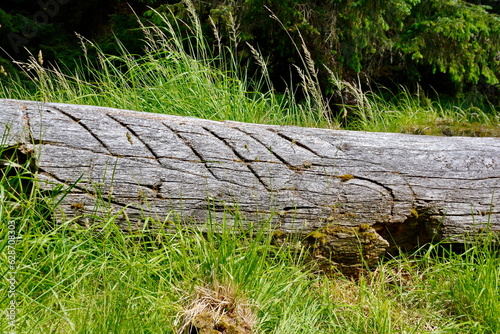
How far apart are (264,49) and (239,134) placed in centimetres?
335

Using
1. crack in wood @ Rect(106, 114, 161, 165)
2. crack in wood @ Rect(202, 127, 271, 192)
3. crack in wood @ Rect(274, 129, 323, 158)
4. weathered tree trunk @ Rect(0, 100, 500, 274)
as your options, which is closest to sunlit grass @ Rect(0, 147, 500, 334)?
weathered tree trunk @ Rect(0, 100, 500, 274)

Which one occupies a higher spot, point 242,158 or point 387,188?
point 242,158

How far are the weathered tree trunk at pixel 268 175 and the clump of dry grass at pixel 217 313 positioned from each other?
49 centimetres

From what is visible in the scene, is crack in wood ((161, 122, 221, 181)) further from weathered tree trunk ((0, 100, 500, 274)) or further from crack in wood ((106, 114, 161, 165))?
crack in wood ((106, 114, 161, 165))

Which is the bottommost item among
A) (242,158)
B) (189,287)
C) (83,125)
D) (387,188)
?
(189,287)

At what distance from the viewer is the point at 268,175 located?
Result: 2.54 meters

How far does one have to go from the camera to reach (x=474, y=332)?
2158 mm

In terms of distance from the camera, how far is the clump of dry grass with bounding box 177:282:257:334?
1.91 meters

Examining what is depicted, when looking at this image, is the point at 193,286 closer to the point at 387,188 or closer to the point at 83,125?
the point at 83,125

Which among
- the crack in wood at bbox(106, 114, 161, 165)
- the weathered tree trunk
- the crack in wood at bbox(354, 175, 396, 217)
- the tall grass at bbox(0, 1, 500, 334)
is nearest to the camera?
the tall grass at bbox(0, 1, 500, 334)

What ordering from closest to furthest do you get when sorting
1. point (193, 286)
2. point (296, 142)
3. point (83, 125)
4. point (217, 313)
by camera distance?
point (217, 313) → point (193, 286) → point (83, 125) → point (296, 142)

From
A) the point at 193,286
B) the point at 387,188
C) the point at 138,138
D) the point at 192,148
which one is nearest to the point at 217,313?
the point at 193,286

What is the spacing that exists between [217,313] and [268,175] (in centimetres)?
87

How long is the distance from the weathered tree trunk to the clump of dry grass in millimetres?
487
